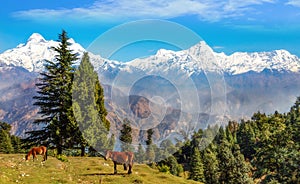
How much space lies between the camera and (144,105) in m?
22.8

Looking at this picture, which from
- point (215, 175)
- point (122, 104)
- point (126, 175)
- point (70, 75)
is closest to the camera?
point (122, 104)

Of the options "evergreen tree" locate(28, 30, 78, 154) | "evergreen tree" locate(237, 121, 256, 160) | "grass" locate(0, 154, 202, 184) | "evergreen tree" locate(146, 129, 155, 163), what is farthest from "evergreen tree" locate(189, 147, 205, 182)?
"evergreen tree" locate(146, 129, 155, 163)

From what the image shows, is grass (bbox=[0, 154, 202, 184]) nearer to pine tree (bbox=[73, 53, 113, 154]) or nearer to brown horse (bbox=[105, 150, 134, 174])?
brown horse (bbox=[105, 150, 134, 174])

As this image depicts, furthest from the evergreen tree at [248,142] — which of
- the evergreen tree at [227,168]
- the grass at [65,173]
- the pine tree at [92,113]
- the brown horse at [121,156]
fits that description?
the brown horse at [121,156]

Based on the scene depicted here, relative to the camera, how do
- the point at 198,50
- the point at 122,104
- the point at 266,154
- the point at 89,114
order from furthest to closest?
the point at 266,154 → the point at 89,114 → the point at 198,50 → the point at 122,104

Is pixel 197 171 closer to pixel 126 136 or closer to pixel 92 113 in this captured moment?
pixel 92 113

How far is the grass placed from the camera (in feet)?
86.4

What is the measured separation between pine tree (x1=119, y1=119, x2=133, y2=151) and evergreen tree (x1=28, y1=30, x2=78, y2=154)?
20.6m

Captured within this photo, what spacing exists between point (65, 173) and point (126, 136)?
26.4ft

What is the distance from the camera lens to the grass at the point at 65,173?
86.4 feet

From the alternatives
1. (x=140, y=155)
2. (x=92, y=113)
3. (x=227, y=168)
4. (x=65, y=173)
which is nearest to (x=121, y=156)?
(x=140, y=155)

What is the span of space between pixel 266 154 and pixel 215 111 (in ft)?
192

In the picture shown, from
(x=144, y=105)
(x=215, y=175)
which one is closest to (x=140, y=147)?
(x=144, y=105)

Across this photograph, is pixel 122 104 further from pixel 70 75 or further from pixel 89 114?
pixel 70 75
